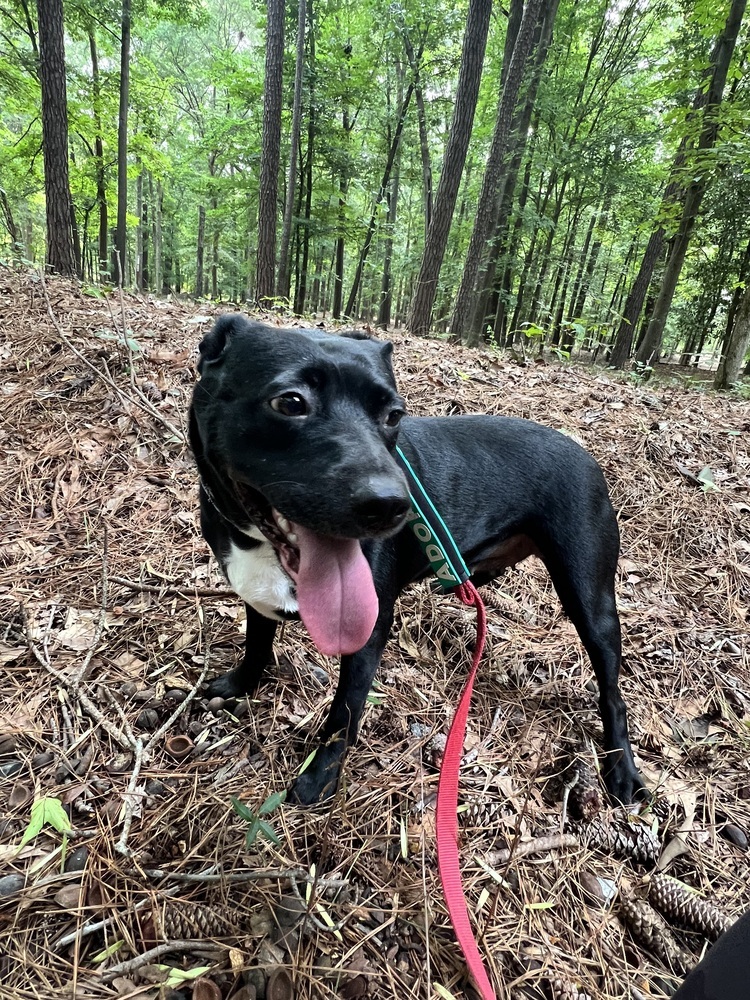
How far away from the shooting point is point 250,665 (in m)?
2.35

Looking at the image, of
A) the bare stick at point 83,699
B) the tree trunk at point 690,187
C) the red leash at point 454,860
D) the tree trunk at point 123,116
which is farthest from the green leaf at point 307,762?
the tree trunk at point 123,116

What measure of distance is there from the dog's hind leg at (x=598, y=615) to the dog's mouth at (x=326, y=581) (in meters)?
1.22

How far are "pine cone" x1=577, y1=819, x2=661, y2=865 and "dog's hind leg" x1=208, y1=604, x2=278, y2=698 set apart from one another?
1.49 meters

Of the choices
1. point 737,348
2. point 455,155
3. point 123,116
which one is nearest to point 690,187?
point 737,348

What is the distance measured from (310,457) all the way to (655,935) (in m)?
1.97

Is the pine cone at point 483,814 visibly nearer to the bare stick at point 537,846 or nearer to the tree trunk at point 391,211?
the bare stick at point 537,846

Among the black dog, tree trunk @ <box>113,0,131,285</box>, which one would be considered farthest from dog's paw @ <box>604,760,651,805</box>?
tree trunk @ <box>113,0,131,285</box>

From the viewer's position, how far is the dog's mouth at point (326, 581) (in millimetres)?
1636

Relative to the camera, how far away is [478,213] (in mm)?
10570

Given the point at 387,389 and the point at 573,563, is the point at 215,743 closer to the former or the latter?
the point at 387,389

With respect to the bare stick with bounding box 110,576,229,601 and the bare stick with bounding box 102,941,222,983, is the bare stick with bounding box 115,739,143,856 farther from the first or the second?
the bare stick with bounding box 110,576,229,601

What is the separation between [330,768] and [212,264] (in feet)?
123

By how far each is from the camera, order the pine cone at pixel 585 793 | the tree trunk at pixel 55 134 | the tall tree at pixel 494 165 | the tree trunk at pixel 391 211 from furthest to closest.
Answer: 1. the tree trunk at pixel 391 211
2. the tall tree at pixel 494 165
3. the tree trunk at pixel 55 134
4. the pine cone at pixel 585 793

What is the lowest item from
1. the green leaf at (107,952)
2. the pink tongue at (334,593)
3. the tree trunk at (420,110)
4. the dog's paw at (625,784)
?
the dog's paw at (625,784)
